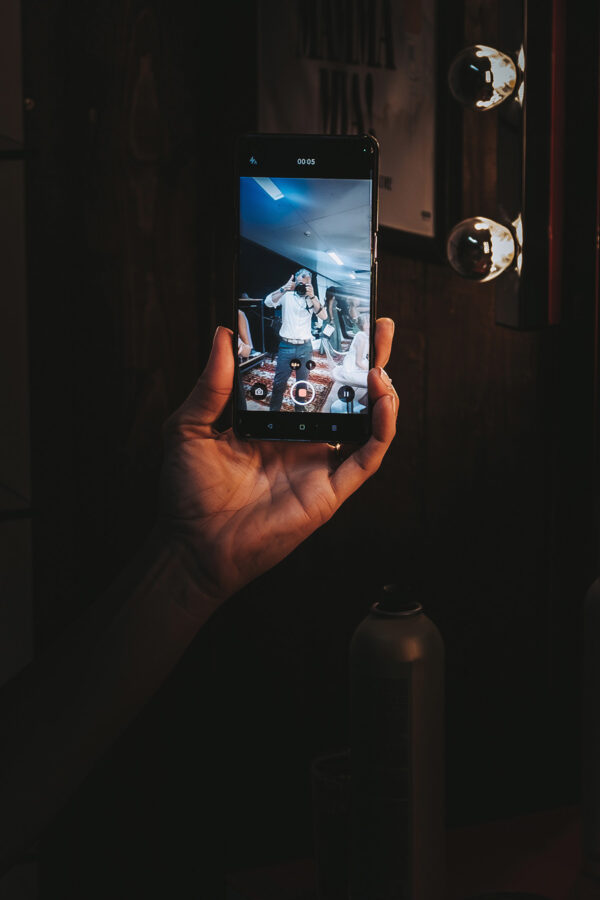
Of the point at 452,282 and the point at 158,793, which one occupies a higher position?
the point at 452,282

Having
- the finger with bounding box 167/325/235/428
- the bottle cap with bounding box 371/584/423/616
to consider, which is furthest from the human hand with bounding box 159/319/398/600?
the bottle cap with bounding box 371/584/423/616

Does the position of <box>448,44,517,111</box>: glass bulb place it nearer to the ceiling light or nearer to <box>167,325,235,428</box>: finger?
the ceiling light

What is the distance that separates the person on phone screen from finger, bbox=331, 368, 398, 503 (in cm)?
8

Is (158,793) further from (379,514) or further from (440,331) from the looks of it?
(440,331)

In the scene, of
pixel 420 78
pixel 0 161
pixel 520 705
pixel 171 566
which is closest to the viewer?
pixel 171 566

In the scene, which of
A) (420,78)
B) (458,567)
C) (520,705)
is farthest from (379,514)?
(420,78)

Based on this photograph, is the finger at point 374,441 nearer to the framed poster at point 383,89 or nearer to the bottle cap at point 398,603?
the bottle cap at point 398,603

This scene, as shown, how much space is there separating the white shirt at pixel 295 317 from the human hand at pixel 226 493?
68 mm

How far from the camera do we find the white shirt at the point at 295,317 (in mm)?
893

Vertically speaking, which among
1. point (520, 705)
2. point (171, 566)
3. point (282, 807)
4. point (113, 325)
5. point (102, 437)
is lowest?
point (282, 807)

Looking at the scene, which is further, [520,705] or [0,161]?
[520,705]

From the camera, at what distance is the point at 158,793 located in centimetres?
117

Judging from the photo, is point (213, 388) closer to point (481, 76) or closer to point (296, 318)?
point (296, 318)

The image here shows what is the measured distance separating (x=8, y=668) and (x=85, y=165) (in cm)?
69
